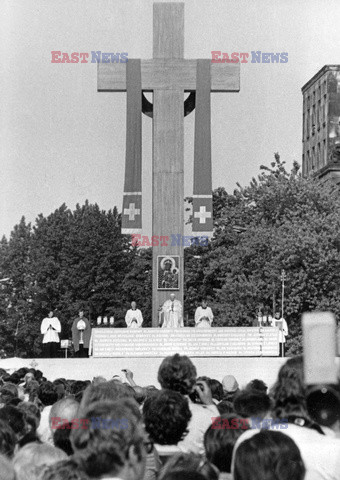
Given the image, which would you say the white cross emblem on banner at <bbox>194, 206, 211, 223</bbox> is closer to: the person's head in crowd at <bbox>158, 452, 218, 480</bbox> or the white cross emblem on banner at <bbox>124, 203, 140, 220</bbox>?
the white cross emblem on banner at <bbox>124, 203, 140, 220</bbox>

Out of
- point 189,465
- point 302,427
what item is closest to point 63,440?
point 302,427

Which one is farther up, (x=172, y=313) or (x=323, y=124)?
(x=323, y=124)

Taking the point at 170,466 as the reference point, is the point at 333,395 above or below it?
above

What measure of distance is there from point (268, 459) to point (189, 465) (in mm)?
Answer: 280

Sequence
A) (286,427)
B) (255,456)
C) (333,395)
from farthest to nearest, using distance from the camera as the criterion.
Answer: (286,427), (255,456), (333,395)

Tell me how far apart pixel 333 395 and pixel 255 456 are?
14.6 inches

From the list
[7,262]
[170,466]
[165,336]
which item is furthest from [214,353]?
[7,262]

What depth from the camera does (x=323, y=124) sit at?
60.7m

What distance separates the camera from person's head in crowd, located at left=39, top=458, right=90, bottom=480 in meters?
3.13

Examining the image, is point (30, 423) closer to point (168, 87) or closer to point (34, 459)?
point (34, 459)

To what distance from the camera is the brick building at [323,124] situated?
57344 mm

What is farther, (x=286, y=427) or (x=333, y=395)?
(x=286, y=427)

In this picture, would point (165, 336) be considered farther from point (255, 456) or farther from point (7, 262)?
point (7, 262)

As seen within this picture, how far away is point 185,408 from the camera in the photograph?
437cm
